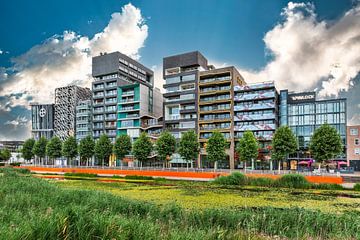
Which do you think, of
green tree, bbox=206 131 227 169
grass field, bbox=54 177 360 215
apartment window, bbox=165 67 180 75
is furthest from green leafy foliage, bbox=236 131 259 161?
apartment window, bbox=165 67 180 75

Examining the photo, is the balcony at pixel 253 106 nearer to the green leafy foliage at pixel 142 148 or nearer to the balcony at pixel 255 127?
the balcony at pixel 255 127

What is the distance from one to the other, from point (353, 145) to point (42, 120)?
116m

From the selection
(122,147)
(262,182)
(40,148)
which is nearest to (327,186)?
(262,182)

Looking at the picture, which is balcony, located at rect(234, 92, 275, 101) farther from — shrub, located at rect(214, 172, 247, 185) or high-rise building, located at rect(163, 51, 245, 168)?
shrub, located at rect(214, 172, 247, 185)

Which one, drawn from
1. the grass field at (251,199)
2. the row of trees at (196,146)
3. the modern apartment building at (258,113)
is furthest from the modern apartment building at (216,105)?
the grass field at (251,199)

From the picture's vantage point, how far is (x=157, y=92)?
97.1m

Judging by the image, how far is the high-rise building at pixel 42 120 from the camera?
377ft

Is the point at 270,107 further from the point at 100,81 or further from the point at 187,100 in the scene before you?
the point at 100,81

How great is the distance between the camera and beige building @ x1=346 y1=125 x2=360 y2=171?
226 feet

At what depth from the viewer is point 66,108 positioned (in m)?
104

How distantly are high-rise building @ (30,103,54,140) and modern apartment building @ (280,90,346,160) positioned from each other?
93.2m

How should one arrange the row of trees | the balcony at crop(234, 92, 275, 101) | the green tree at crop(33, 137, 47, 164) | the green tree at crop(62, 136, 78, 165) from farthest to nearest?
the green tree at crop(33, 137, 47, 164), the green tree at crop(62, 136, 78, 165), the balcony at crop(234, 92, 275, 101), the row of trees

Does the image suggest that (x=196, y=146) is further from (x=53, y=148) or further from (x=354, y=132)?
(x=354, y=132)

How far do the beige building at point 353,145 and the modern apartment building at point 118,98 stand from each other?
57.7 m
